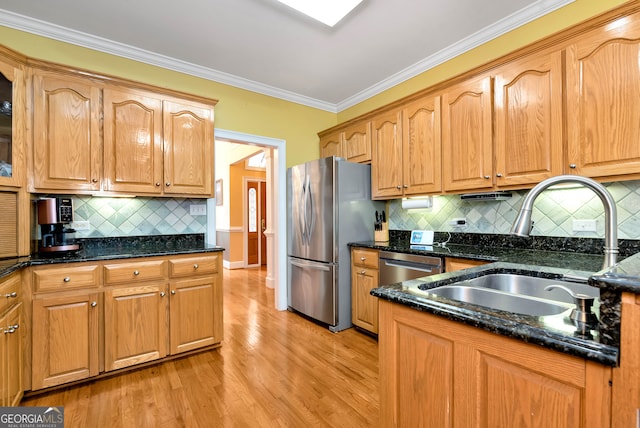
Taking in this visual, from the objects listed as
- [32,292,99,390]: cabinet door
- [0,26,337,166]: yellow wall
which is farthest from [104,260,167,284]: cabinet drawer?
[0,26,337,166]: yellow wall

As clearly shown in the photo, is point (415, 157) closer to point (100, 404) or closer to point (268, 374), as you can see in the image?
point (268, 374)

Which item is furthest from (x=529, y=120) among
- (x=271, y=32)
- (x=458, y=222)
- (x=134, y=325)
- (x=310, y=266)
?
(x=134, y=325)

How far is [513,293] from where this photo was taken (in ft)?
3.80

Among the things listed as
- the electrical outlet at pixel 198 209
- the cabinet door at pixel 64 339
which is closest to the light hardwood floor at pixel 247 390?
the cabinet door at pixel 64 339

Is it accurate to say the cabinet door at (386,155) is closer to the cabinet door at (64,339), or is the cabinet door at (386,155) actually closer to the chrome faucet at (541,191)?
the chrome faucet at (541,191)

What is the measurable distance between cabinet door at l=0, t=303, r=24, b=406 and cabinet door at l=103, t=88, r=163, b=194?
1.06 m

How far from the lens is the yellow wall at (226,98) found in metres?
2.45

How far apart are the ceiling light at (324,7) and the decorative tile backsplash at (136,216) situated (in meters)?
2.01

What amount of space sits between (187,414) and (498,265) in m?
2.01

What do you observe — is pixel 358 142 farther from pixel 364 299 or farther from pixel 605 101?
pixel 605 101

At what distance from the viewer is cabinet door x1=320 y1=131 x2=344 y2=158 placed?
3689mm

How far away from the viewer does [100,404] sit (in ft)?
6.13

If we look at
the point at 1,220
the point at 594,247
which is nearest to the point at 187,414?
the point at 1,220

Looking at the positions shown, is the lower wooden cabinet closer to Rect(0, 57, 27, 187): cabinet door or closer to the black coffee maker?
the black coffee maker
